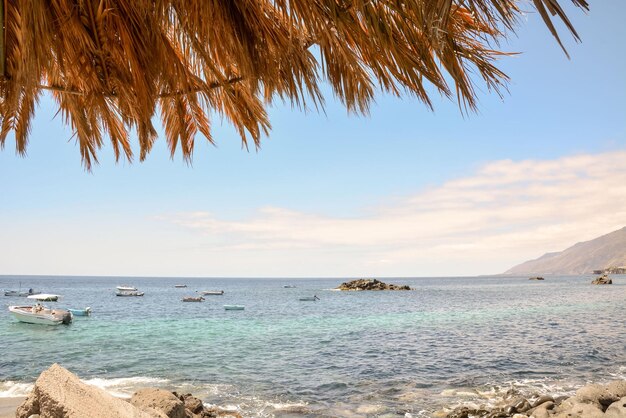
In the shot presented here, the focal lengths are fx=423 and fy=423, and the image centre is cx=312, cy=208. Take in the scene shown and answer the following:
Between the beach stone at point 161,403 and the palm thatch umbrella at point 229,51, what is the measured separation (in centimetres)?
575

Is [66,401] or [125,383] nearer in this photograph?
[66,401]

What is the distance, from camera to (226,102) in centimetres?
272

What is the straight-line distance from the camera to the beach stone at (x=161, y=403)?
705 centimetres

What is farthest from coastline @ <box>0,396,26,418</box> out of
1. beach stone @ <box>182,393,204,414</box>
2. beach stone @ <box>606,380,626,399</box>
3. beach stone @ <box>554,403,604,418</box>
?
beach stone @ <box>606,380,626,399</box>

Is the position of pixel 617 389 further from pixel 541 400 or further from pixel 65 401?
pixel 65 401

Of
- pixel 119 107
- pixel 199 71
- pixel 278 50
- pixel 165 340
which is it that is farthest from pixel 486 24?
pixel 165 340

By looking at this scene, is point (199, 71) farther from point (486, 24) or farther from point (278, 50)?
point (486, 24)

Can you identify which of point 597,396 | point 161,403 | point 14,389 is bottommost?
point 14,389

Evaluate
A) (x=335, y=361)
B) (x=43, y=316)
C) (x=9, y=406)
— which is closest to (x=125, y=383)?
(x=9, y=406)

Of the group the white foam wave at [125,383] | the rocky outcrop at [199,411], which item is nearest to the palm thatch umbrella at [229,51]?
the rocky outcrop at [199,411]

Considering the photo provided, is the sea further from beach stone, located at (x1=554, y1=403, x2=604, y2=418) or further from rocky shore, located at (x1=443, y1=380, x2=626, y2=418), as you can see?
beach stone, located at (x1=554, y1=403, x2=604, y2=418)

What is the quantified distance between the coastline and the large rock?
4744 mm

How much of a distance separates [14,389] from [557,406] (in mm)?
13165

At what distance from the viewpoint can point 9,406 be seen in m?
9.35
